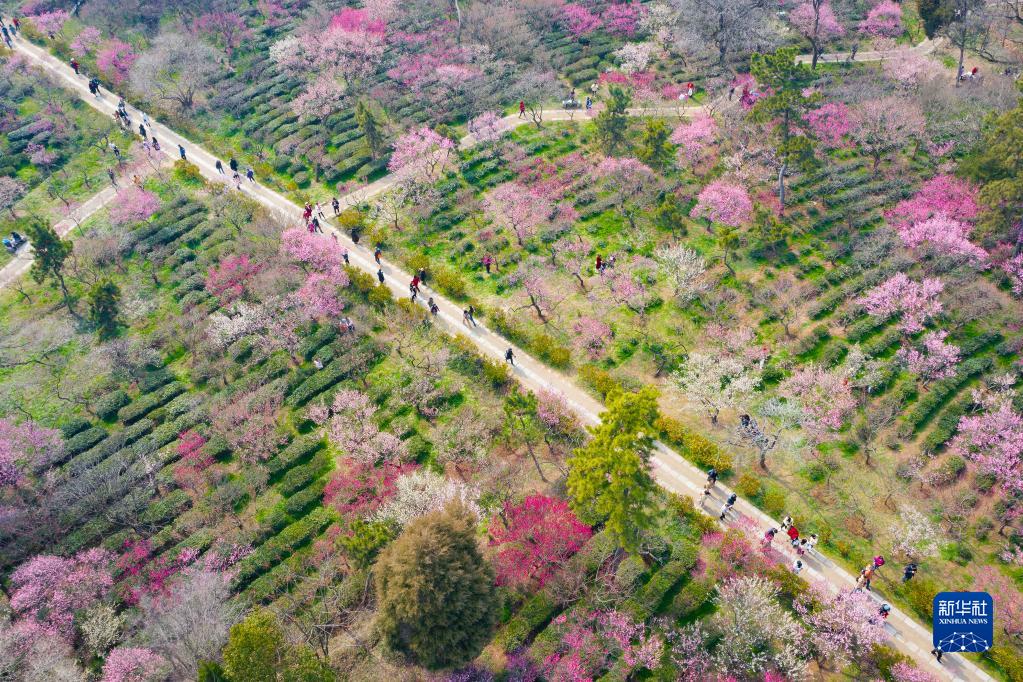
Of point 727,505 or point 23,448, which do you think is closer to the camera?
point 727,505

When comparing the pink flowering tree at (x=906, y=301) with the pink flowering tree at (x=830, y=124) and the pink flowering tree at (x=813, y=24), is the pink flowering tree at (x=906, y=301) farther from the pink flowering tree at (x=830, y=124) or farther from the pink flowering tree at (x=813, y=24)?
the pink flowering tree at (x=813, y=24)

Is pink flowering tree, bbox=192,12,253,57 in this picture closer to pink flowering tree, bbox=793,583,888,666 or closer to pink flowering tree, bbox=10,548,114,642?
pink flowering tree, bbox=10,548,114,642

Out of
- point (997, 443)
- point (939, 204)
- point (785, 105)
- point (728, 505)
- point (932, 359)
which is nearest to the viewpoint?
point (728, 505)

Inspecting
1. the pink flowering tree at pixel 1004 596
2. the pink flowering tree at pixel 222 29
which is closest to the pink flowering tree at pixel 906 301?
the pink flowering tree at pixel 1004 596

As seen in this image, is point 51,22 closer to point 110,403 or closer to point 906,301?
point 110,403

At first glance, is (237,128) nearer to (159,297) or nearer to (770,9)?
(159,297)

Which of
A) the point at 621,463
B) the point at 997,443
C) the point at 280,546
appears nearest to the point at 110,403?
the point at 280,546

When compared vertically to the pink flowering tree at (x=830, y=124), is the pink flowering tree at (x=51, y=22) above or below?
above

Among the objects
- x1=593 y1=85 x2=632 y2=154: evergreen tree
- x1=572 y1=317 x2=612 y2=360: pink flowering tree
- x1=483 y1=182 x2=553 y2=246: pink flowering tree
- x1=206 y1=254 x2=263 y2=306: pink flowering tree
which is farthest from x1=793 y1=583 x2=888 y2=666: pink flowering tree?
x1=206 y1=254 x2=263 y2=306: pink flowering tree
